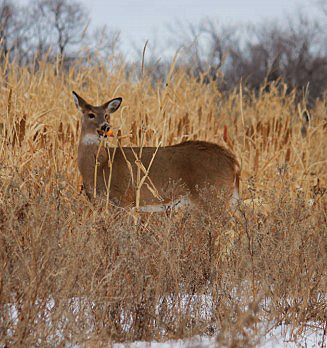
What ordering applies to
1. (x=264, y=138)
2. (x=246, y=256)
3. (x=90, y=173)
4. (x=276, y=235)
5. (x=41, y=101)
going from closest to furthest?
(x=246, y=256) < (x=276, y=235) < (x=90, y=173) < (x=41, y=101) < (x=264, y=138)

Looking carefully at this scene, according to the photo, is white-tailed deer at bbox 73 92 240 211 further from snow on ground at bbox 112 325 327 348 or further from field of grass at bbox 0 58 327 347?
snow on ground at bbox 112 325 327 348

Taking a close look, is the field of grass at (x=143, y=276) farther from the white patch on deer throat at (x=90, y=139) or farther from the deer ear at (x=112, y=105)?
the deer ear at (x=112, y=105)

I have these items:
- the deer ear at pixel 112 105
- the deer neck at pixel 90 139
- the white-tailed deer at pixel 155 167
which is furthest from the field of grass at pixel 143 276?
the deer ear at pixel 112 105

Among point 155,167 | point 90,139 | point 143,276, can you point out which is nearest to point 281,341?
point 143,276

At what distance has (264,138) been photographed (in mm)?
8070

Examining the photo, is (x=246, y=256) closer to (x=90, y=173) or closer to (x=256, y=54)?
(x=90, y=173)

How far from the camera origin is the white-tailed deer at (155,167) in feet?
19.6

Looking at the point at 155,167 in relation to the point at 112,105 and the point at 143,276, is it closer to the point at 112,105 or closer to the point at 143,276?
the point at 112,105

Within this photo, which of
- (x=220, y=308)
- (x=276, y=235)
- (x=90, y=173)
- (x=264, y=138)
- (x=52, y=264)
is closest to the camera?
(x=52, y=264)

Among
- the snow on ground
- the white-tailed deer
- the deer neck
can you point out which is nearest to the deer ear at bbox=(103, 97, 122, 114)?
the white-tailed deer

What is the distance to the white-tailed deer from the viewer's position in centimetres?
596

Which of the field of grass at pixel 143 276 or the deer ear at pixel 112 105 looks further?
the deer ear at pixel 112 105

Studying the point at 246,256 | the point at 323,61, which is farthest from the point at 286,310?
the point at 323,61

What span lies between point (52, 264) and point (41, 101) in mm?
4326
